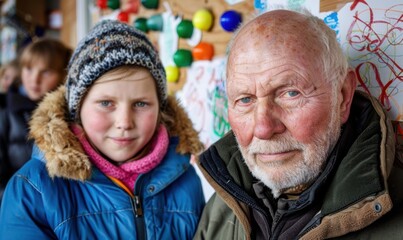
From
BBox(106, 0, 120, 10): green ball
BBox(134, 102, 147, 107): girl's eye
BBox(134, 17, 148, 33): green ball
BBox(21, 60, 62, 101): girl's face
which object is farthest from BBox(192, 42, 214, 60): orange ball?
BBox(106, 0, 120, 10): green ball

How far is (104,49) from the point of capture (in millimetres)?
1402

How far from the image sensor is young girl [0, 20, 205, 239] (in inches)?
51.9

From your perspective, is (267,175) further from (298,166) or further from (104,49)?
(104,49)

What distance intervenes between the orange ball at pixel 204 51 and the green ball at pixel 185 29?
0.10 meters

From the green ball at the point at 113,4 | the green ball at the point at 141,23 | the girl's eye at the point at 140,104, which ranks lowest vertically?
the girl's eye at the point at 140,104

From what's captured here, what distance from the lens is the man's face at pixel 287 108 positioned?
1.14 m

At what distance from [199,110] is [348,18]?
111cm

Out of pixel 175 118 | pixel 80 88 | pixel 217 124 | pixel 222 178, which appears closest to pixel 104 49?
pixel 80 88

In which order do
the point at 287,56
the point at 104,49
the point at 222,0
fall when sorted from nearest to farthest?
the point at 287,56, the point at 104,49, the point at 222,0

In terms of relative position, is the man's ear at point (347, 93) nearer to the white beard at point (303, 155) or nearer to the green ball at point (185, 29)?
the white beard at point (303, 155)

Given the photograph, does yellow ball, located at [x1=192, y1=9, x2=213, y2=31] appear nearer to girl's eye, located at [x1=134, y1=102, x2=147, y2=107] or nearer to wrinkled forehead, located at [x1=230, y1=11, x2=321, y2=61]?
girl's eye, located at [x1=134, y1=102, x2=147, y2=107]

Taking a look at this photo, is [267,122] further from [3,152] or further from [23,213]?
[3,152]

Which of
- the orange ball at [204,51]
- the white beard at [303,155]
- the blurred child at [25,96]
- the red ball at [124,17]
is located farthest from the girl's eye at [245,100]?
the red ball at [124,17]

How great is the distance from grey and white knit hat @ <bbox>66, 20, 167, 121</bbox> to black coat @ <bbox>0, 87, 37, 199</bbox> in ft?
3.41
